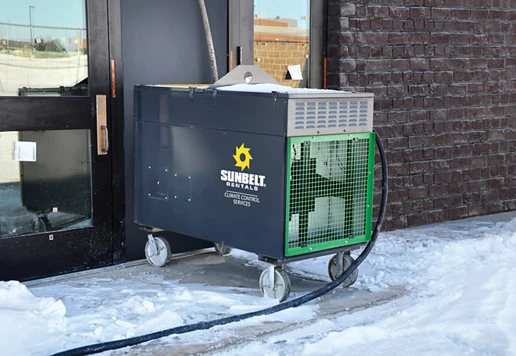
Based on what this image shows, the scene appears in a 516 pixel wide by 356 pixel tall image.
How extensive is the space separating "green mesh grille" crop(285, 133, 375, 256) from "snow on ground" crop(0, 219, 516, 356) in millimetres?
463

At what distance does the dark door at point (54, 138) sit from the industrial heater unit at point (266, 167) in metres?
0.43

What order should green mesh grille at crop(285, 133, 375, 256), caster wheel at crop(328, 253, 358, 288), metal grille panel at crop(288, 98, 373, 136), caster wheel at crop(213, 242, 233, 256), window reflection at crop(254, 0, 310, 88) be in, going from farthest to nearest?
window reflection at crop(254, 0, 310, 88), caster wheel at crop(213, 242, 233, 256), caster wheel at crop(328, 253, 358, 288), green mesh grille at crop(285, 133, 375, 256), metal grille panel at crop(288, 98, 373, 136)

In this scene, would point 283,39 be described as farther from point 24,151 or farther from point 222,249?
point 24,151

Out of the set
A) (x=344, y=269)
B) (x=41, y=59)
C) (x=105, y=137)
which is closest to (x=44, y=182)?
(x=105, y=137)

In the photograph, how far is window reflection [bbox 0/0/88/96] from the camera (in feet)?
18.9

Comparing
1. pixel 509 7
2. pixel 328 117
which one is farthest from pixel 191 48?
pixel 509 7

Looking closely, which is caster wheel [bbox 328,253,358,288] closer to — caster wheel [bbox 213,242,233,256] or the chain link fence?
caster wheel [bbox 213,242,233,256]

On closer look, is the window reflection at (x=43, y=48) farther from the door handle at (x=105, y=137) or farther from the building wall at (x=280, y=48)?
the building wall at (x=280, y=48)

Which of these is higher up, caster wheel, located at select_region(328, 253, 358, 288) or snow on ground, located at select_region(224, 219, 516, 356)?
caster wheel, located at select_region(328, 253, 358, 288)

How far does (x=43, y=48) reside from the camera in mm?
5938

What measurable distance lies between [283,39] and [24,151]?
Result: 258 cm

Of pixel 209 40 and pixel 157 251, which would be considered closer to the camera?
pixel 157 251

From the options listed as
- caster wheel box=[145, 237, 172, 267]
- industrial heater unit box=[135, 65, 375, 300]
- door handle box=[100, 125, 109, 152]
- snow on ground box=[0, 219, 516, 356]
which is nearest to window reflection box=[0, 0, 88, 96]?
door handle box=[100, 125, 109, 152]

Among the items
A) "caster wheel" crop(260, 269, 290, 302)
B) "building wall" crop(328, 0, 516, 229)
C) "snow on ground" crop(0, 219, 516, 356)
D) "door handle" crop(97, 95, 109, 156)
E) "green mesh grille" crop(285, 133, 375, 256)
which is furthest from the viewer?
"building wall" crop(328, 0, 516, 229)
